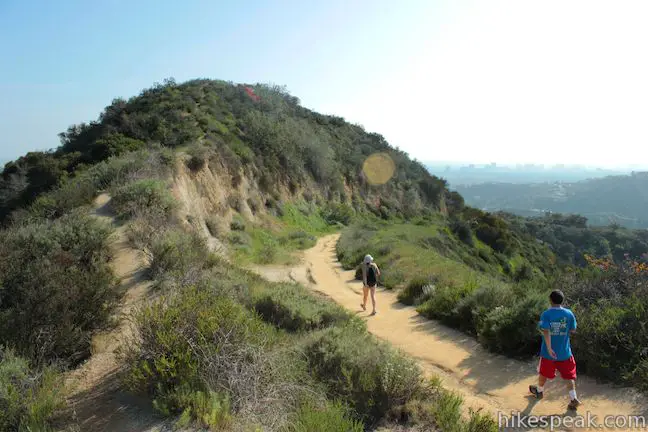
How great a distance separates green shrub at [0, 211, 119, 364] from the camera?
4992mm

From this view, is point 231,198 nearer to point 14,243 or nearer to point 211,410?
point 14,243

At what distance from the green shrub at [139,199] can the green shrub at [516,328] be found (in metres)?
9.16

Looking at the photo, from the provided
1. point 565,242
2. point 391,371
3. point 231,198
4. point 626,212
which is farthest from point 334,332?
point 626,212

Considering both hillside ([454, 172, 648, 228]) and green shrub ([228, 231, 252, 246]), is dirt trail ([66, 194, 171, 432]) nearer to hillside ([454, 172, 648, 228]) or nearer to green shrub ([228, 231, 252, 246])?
green shrub ([228, 231, 252, 246])

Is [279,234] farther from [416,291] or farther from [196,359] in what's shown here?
[196,359]

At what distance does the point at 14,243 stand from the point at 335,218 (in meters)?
25.5

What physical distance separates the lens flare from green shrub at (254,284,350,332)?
36.5 m

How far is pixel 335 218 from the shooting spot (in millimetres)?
32000

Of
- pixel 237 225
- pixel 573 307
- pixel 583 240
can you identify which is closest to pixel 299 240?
pixel 237 225

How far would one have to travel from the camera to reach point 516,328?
7.21 metres

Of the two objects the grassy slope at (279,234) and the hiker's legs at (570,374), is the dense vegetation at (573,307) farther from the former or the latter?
the grassy slope at (279,234)

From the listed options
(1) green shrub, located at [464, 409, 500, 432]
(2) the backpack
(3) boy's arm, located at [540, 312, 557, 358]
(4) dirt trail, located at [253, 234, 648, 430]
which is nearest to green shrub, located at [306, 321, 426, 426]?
(1) green shrub, located at [464, 409, 500, 432]

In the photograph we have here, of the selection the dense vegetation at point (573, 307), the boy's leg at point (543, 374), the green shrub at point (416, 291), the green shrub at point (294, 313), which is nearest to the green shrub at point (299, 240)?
the dense vegetation at point (573, 307)

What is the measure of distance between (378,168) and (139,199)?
37.7 metres
